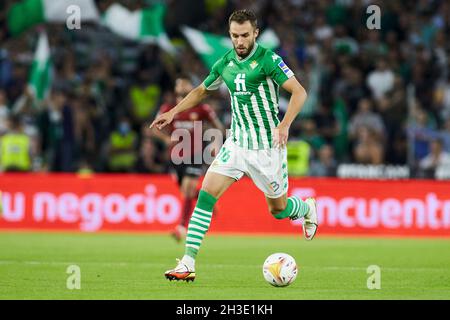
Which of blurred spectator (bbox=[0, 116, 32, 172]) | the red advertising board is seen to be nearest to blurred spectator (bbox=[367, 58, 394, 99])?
the red advertising board

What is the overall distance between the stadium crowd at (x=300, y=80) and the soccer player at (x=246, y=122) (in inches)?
421

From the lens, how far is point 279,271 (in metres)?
10.4

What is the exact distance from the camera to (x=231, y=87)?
1099 centimetres

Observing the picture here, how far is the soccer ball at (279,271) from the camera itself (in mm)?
10422

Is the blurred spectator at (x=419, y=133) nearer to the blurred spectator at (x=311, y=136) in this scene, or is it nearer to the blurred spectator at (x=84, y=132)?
the blurred spectator at (x=311, y=136)

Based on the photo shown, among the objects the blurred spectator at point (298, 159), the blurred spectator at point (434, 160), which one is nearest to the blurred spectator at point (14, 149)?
the blurred spectator at point (298, 159)

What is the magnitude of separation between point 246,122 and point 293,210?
136 cm

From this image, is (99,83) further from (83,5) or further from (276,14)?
(276,14)

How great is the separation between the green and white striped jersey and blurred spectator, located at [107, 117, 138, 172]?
11.1 metres

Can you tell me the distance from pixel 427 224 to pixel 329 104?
158 inches

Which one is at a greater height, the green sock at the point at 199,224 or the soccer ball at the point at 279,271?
the green sock at the point at 199,224

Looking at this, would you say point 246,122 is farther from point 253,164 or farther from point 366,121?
point 366,121
